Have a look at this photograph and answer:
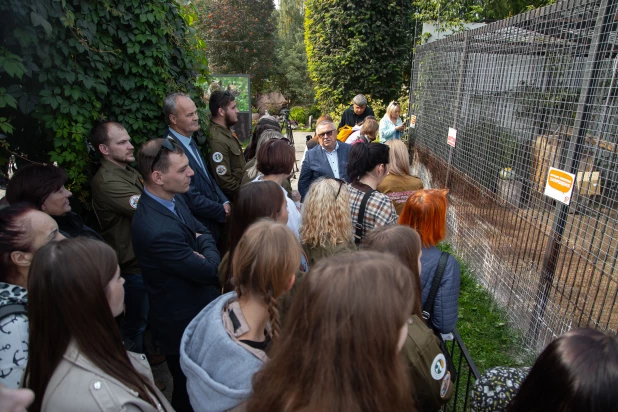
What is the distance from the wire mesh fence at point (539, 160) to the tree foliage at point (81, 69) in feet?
10.8

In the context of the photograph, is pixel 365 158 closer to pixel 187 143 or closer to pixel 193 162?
pixel 193 162

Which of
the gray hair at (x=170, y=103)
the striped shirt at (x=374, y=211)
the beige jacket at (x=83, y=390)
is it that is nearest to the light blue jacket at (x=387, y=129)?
the striped shirt at (x=374, y=211)

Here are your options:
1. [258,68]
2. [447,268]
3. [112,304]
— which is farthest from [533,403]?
[258,68]

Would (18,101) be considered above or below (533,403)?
above

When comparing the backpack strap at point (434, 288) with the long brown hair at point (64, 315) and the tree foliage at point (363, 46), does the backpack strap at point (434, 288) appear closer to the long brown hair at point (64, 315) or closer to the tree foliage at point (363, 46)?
the long brown hair at point (64, 315)

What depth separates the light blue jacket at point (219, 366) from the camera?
58.3 inches

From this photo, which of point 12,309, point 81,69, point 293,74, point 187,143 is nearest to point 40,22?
point 81,69

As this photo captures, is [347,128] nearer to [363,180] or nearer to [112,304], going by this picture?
[363,180]

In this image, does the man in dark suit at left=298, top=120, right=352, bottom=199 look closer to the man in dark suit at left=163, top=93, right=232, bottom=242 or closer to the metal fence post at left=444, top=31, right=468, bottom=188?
the man in dark suit at left=163, top=93, right=232, bottom=242

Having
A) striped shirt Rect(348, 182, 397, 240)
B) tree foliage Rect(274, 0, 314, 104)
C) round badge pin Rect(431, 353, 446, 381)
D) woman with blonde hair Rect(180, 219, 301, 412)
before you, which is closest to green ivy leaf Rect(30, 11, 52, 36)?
woman with blonde hair Rect(180, 219, 301, 412)

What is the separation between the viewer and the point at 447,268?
2377mm

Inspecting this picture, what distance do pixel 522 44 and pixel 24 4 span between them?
416 cm

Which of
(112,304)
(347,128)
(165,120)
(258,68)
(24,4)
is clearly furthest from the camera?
(258,68)

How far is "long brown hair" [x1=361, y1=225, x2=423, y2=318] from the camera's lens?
6.52 ft
